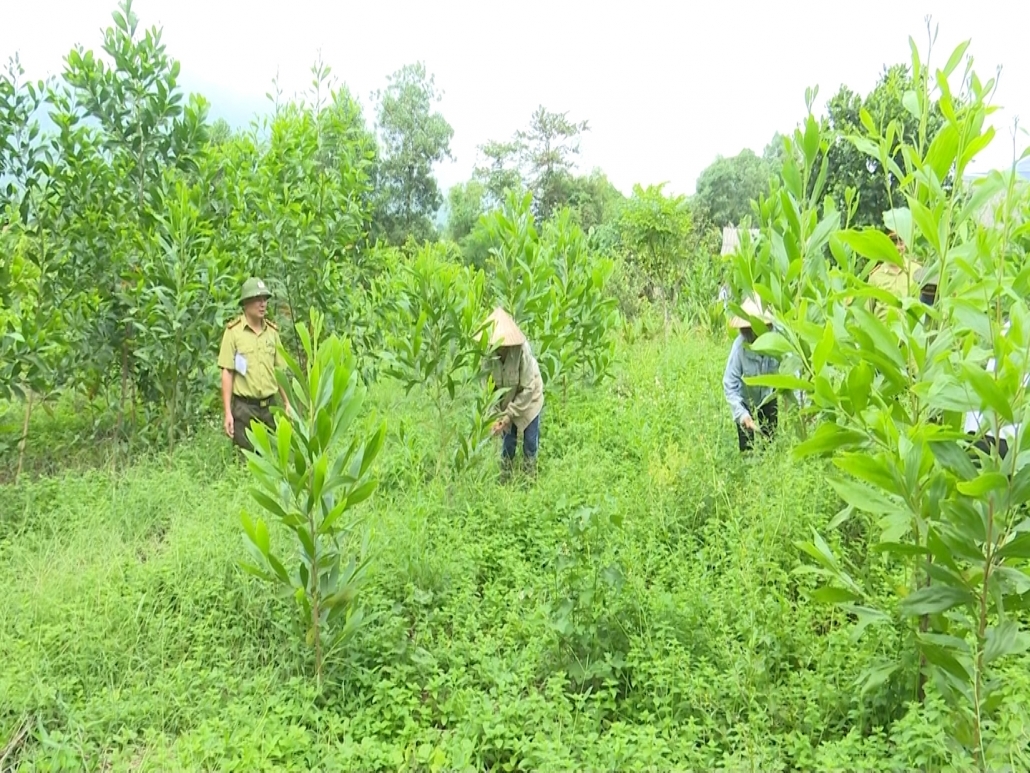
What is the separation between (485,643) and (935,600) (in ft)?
6.01

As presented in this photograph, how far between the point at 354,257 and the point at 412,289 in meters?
3.26

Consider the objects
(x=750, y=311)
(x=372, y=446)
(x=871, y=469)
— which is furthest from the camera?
(x=750, y=311)

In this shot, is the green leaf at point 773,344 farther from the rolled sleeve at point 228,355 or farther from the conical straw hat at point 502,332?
the rolled sleeve at point 228,355

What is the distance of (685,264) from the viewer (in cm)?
1429

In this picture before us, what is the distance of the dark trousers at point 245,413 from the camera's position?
A: 581cm

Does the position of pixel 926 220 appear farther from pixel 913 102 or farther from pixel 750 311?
pixel 750 311

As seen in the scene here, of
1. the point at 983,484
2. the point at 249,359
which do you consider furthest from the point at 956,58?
the point at 249,359

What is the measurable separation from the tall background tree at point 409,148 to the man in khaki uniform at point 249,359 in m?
21.6

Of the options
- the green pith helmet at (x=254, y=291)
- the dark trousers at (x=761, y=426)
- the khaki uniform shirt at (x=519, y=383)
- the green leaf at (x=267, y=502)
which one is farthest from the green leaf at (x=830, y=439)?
the green pith helmet at (x=254, y=291)

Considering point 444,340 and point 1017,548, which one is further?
point 444,340

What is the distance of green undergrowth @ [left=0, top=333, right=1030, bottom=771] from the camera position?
2.52 metres

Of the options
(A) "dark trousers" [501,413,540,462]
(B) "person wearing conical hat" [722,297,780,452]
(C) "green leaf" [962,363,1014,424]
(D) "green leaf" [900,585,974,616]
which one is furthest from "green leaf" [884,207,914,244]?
(A) "dark trousers" [501,413,540,462]

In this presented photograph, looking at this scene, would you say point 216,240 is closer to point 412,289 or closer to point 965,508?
point 412,289

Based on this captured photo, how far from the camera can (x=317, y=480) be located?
2.87 metres
